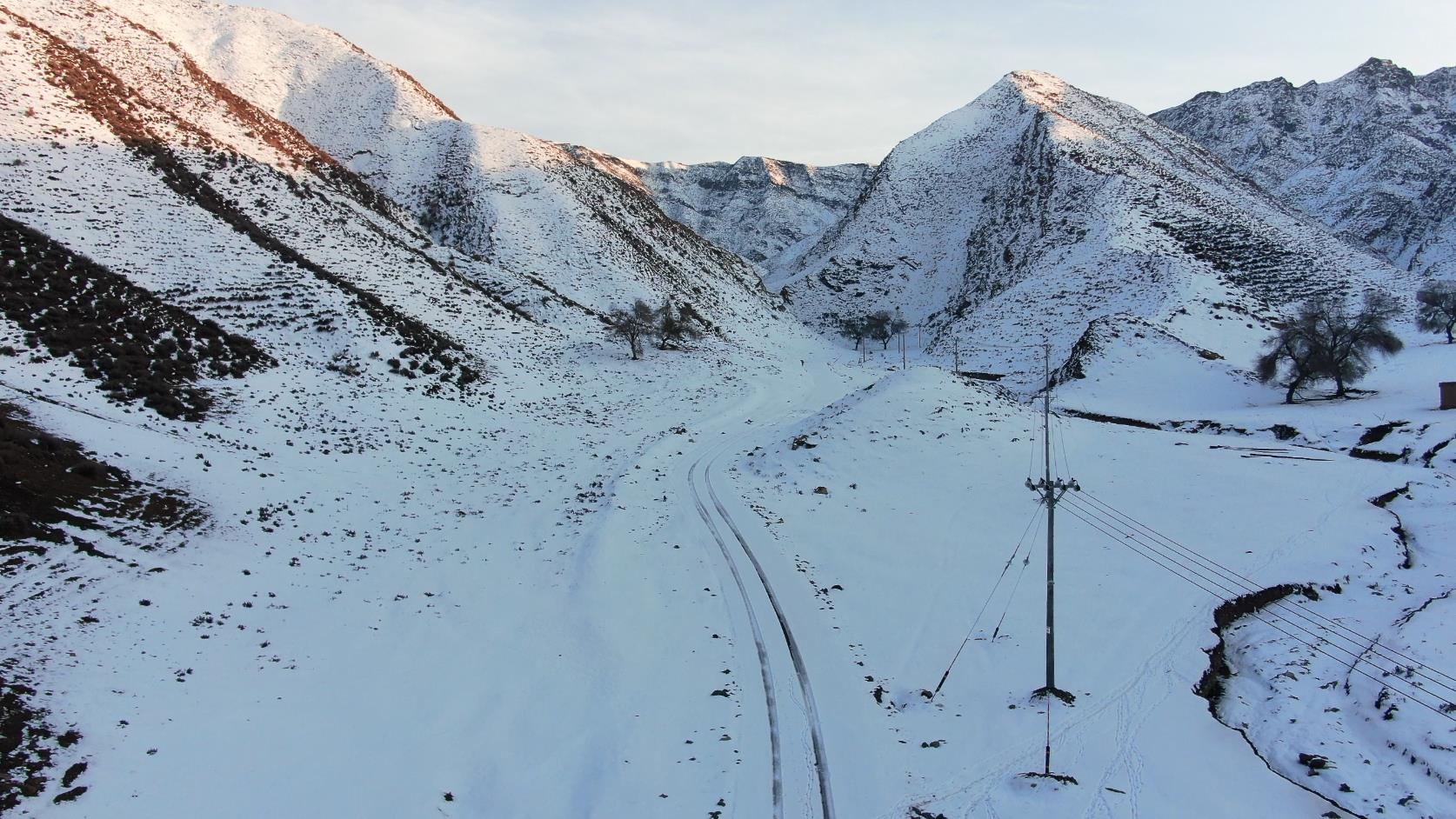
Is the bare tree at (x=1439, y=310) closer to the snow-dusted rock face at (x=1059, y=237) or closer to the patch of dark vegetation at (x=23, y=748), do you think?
the snow-dusted rock face at (x=1059, y=237)

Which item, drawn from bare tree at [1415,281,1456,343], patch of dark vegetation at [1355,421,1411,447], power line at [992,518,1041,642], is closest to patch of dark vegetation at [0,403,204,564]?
power line at [992,518,1041,642]

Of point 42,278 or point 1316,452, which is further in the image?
point 1316,452

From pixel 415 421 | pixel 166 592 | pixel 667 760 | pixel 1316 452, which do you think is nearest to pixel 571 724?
pixel 667 760

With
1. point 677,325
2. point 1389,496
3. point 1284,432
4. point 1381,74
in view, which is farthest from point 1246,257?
point 1381,74

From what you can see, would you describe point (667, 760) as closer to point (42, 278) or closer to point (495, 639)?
point (495, 639)

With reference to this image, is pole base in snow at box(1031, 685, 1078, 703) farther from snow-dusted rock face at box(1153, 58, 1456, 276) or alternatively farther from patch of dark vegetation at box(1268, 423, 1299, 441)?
snow-dusted rock face at box(1153, 58, 1456, 276)
